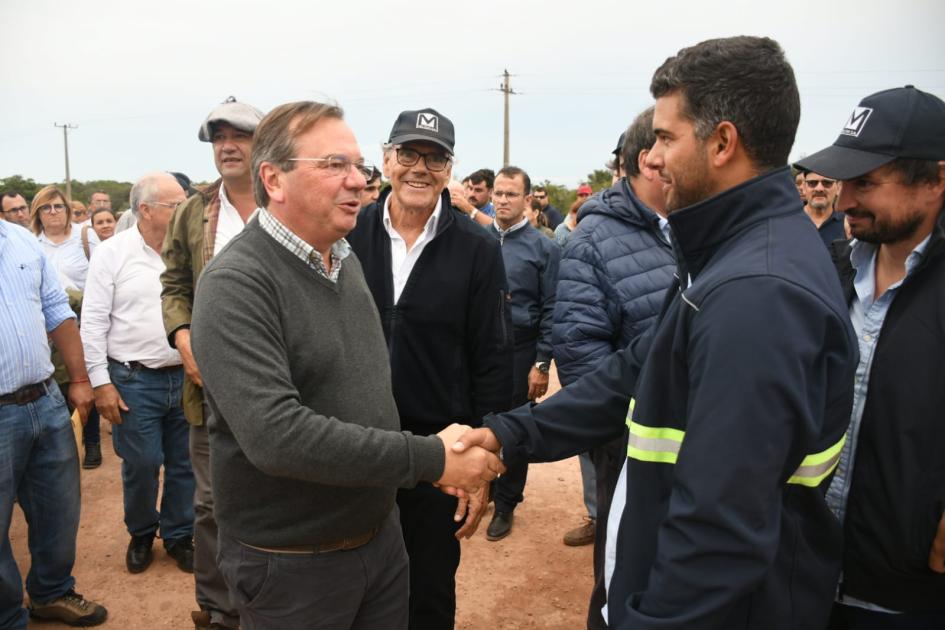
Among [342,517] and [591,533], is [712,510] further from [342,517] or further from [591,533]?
[591,533]

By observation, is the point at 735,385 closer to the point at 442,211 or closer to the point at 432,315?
the point at 432,315

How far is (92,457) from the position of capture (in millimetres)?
6293

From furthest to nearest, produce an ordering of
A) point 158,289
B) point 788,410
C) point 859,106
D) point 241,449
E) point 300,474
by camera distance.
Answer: point 158,289, point 859,106, point 241,449, point 300,474, point 788,410

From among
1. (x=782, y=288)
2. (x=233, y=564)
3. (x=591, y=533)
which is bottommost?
(x=591, y=533)

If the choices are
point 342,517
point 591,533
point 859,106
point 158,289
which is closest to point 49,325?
point 158,289

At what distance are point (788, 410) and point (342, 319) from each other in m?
1.36

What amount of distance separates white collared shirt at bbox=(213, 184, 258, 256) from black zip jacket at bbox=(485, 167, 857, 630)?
2500 mm

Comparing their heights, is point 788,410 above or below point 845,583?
above

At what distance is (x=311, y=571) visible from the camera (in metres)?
2.16

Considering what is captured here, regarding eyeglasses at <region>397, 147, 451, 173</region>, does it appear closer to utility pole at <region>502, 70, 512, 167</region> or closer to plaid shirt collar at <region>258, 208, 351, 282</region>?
plaid shirt collar at <region>258, 208, 351, 282</region>

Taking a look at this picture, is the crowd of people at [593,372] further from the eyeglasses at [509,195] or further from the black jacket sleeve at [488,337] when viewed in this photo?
the eyeglasses at [509,195]

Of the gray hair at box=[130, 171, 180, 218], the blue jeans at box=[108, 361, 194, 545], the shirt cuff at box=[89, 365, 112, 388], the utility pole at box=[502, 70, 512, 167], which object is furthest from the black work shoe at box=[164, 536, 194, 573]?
the utility pole at box=[502, 70, 512, 167]

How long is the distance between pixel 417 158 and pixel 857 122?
1.81m

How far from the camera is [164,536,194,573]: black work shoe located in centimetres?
448
